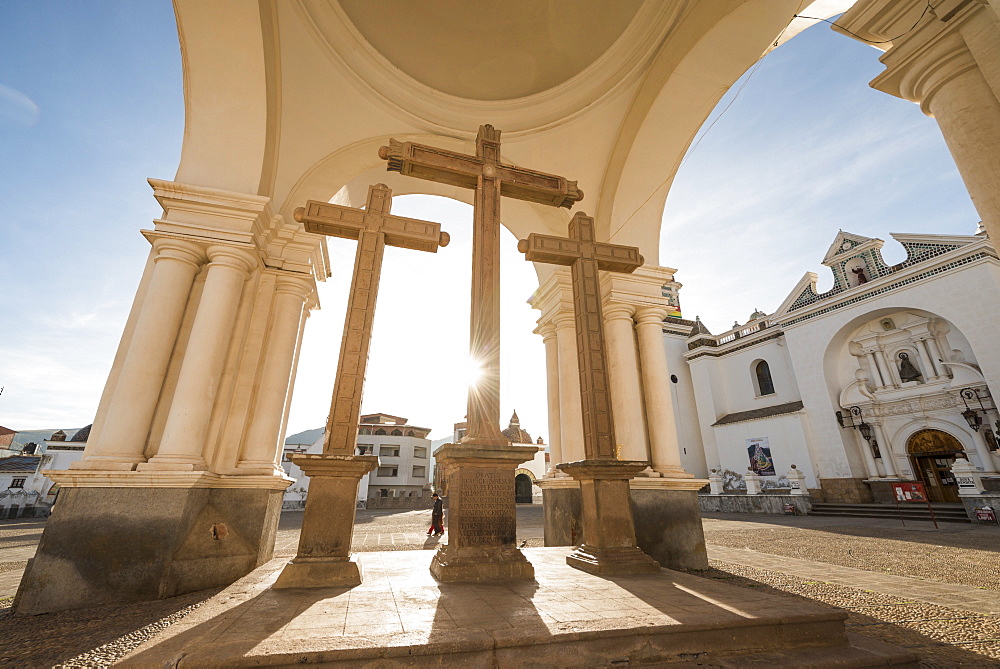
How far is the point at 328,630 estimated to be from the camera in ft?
7.50

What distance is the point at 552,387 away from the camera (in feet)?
26.7

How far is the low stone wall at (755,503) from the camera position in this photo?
55.7 ft

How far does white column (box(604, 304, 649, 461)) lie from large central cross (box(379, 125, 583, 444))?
2.27 metres

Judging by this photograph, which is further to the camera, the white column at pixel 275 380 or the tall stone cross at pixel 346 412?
the white column at pixel 275 380

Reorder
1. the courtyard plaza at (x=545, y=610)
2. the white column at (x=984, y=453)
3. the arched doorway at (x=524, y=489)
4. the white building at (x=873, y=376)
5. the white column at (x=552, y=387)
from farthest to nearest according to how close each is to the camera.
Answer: the arched doorway at (x=524, y=489)
the white building at (x=873, y=376)
the white column at (x=984, y=453)
the white column at (x=552, y=387)
the courtyard plaza at (x=545, y=610)

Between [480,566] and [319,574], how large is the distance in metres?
1.28

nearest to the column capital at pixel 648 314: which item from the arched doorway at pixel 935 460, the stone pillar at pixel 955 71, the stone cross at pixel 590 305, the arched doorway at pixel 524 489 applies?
the stone cross at pixel 590 305

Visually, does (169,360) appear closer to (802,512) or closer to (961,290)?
(802,512)

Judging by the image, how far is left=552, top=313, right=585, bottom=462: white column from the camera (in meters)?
7.18

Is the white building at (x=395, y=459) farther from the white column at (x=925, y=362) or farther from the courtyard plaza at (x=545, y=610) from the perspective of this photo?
the white column at (x=925, y=362)

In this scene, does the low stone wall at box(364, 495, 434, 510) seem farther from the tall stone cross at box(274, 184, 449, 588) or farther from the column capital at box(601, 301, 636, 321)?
the tall stone cross at box(274, 184, 449, 588)

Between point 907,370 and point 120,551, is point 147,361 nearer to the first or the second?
point 120,551

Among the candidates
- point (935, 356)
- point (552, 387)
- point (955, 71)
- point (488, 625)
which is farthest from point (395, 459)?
point (955, 71)

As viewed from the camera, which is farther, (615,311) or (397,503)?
(397,503)
